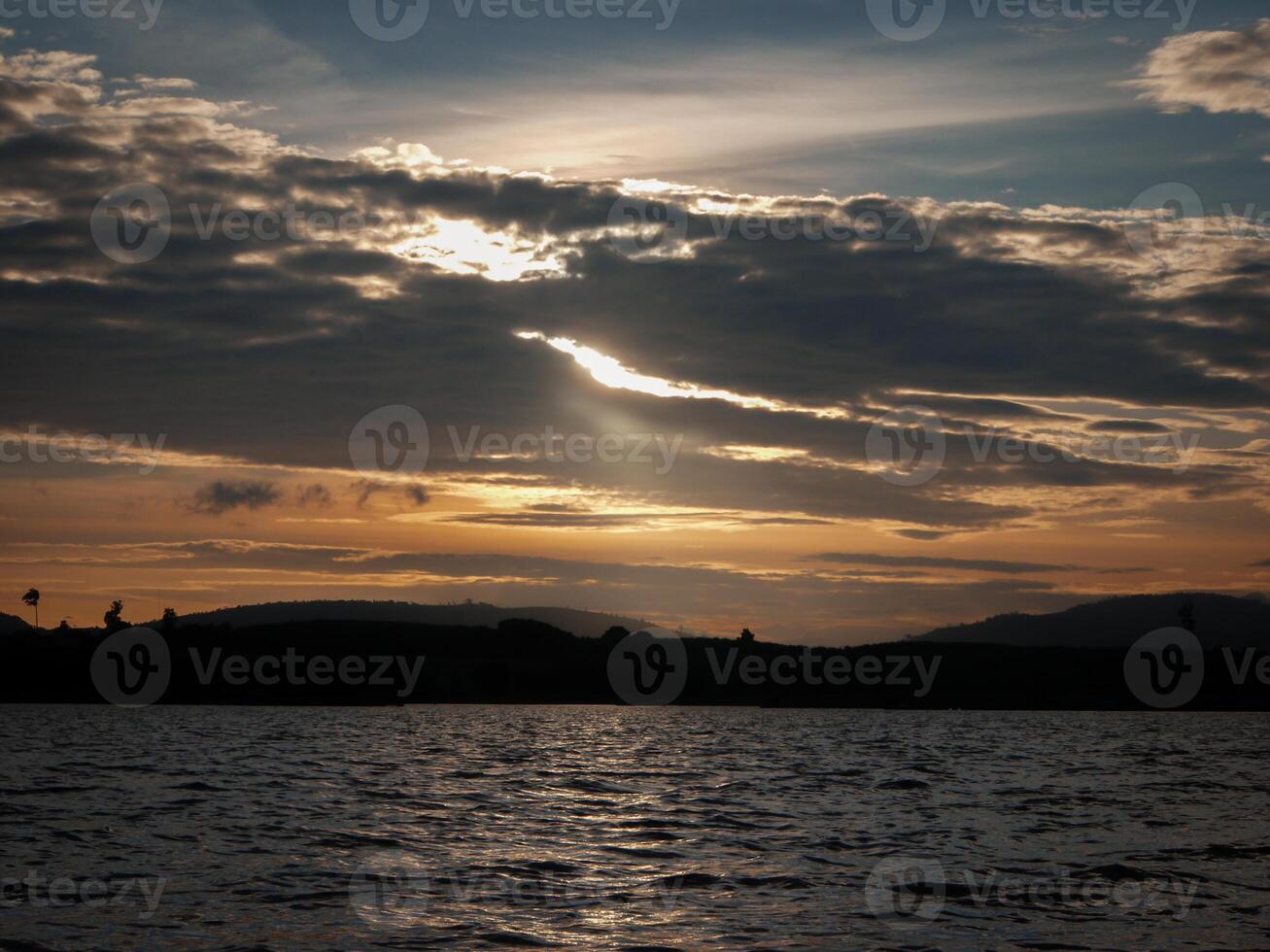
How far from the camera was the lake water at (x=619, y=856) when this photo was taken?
25391 mm

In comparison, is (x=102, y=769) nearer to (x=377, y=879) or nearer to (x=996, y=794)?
(x=377, y=879)

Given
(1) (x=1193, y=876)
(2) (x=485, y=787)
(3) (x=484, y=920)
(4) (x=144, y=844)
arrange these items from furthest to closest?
(2) (x=485, y=787)
(4) (x=144, y=844)
(1) (x=1193, y=876)
(3) (x=484, y=920)

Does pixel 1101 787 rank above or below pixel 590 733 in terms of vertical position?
above

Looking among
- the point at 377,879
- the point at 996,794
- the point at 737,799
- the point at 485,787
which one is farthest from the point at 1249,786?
the point at 377,879

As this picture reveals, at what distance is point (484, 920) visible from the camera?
1017 inches

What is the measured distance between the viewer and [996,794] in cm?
5631

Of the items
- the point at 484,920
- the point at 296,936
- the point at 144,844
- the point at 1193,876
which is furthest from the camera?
the point at 144,844

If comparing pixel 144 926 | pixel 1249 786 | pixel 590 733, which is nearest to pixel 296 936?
pixel 144 926

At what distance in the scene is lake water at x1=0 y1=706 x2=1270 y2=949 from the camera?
2539 centimetres

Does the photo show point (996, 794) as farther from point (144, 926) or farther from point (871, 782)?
point (144, 926)

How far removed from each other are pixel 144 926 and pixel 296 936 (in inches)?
134

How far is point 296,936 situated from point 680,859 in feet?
42.5

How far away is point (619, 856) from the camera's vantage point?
3462cm

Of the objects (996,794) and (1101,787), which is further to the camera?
(1101,787)
